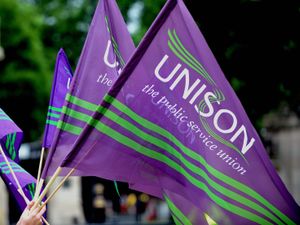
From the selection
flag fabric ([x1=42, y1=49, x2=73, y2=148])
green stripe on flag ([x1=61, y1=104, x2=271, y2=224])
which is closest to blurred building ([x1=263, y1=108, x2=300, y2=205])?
flag fabric ([x1=42, y1=49, x2=73, y2=148])

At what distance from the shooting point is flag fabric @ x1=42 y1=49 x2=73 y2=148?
695 cm

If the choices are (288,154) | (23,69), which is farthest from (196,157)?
(23,69)

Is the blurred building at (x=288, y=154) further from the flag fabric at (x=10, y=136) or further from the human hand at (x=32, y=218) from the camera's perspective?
the human hand at (x=32, y=218)

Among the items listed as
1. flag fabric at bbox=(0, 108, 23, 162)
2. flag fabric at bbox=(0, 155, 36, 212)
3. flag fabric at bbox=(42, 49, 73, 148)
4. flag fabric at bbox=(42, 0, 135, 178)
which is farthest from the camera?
flag fabric at bbox=(42, 49, 73, 148)

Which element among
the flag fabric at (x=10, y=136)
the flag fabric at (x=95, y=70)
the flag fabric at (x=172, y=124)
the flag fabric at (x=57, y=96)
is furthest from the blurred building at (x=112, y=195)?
the flag fabric at (x=172, y=124)

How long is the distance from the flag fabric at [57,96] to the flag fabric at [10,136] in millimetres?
234

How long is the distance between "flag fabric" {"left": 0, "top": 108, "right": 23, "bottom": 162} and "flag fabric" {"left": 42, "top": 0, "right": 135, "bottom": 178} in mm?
829

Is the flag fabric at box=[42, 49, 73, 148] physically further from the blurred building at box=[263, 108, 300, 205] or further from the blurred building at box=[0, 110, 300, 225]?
the blurred building at box=[263, 108, 300, 205]

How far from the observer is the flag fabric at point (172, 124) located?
5.35 metres

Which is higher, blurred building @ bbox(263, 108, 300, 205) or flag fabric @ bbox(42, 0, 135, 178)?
blurred building @ bbox(263, 108, 300, 205)

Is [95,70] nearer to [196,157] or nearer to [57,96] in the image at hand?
[57,96]

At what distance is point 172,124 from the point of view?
547 centimetres

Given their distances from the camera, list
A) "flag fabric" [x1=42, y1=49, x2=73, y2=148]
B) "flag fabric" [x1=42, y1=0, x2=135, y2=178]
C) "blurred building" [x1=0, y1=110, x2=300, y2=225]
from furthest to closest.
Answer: "blurred building" [x1=0, y1=110, x2=300, y2=225] < "flag fabric" [x1=42, y1=49, x2=73, y2=148] < "flag fabric" [x1=42, y1=0, x2=135, y2=178]

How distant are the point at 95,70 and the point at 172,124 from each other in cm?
105
